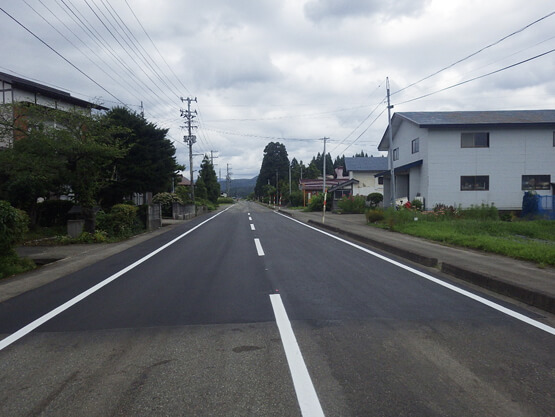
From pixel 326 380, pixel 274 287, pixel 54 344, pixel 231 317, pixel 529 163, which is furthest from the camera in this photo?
pixel 529 163

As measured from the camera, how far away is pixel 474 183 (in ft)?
89.8

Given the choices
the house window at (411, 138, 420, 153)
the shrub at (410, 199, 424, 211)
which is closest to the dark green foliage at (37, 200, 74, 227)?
the shrub at (410, 199, 424, 211)

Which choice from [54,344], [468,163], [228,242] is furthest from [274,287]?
[468,163]

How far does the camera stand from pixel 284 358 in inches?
157

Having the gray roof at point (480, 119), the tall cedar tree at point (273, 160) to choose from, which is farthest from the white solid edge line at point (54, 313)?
the tall cedar tree at point (273, 160)

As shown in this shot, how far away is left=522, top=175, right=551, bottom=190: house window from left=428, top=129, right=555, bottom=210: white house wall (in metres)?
0.27

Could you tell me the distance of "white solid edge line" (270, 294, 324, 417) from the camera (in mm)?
3074

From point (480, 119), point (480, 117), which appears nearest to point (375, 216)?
point (480, 119)

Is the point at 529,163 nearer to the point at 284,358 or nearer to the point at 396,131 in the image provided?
the point at 396,131

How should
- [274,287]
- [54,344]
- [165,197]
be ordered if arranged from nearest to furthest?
1. [54,344]
2. [274,287]
3. [165,197]

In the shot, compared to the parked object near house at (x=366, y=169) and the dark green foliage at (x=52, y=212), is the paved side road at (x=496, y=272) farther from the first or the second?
the parked object near house at (x=366, y=169)

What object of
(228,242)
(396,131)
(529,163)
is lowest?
(228,242)

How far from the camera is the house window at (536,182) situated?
27.1 meters

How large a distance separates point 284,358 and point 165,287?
390 centimetres
